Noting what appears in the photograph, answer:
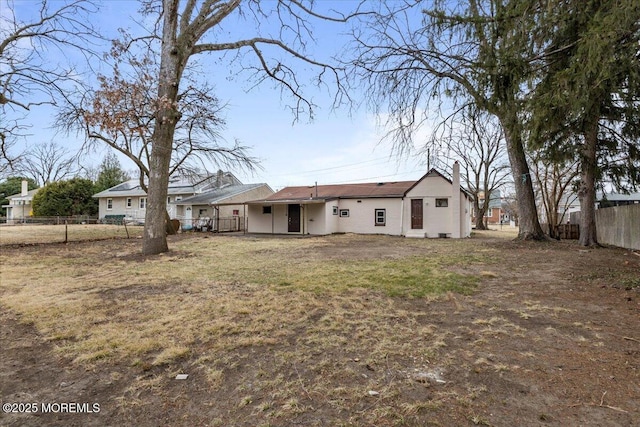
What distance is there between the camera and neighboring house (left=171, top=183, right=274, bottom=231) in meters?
25.2

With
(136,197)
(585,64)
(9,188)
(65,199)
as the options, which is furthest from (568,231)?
(9,188)

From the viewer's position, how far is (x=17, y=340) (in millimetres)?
3447

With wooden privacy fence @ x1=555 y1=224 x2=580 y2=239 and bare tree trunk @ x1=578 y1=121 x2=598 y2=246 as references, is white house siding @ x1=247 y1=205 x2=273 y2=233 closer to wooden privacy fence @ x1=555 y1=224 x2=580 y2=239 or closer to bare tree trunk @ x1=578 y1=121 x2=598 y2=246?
wooden privacy fence @ x1=555 y1=224 x2=580 y2=239

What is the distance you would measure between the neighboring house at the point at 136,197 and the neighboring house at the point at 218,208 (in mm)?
614

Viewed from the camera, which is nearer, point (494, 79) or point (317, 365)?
point (317, 365)

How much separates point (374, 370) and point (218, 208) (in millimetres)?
24927

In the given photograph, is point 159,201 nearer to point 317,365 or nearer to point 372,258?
point 372,258

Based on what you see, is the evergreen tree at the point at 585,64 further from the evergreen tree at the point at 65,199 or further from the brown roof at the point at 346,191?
the evergreen tree at the point at 65,199

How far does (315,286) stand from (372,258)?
4079 millimetres

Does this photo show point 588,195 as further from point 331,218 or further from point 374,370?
point 331,218

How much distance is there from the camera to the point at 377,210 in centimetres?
2092

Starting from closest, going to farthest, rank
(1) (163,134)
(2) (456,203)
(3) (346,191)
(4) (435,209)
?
(1) (163,134) → (2) (456,203) → (4) (435,209) → (3) (346,191)

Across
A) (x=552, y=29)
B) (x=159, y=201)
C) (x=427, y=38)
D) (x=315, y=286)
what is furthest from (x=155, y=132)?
(x=552, y=29)

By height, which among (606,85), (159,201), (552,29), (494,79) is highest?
(552,29)
